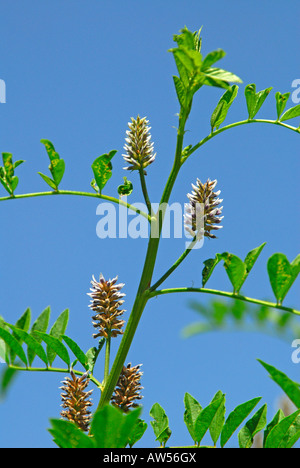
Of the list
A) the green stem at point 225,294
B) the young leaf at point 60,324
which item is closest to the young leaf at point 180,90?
the green stem at point 225,294

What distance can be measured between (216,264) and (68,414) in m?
0.61

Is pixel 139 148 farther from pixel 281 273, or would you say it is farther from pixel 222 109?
pixel 281 273

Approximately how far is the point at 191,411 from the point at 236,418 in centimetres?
23

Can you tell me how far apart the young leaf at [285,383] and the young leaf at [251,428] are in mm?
443

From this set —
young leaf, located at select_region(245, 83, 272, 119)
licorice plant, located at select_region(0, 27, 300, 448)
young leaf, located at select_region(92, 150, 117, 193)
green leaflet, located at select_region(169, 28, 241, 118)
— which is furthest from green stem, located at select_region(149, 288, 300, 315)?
young leaf, located at select_region(245, 83, 272, 119)

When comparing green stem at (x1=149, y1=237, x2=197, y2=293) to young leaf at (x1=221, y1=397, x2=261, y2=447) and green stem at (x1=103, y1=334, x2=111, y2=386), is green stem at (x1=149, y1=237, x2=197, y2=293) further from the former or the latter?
young leaf at (x1=221, y1=397, x2=261, y2=447)

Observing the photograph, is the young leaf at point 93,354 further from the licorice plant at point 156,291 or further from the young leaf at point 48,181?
the young leaf at point 48,181

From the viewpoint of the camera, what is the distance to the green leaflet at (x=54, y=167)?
1712mm

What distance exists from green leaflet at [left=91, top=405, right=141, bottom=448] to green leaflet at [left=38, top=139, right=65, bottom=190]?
0.87 m

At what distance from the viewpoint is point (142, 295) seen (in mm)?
1528

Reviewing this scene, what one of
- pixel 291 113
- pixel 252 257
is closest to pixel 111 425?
pixel 252 257

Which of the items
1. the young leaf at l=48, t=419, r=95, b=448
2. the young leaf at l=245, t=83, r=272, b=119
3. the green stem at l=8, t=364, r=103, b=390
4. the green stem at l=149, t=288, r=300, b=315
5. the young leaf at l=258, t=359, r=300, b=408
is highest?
the young leaf at l=245, t=83, r=272, b=119

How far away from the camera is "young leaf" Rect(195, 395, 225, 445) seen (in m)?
1.46
